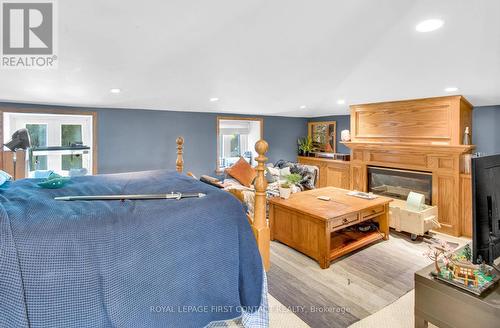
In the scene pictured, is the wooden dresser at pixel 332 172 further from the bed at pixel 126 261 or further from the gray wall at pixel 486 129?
the bed at pixel 126 261

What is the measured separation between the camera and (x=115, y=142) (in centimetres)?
425

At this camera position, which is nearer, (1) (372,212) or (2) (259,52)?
(2) (259,52)

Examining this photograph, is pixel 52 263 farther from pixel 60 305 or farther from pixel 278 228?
pixel 278 228

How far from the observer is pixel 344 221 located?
3107mm

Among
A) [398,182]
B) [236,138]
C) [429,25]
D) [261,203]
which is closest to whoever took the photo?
[261,203]

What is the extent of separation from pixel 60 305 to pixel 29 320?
120 mm

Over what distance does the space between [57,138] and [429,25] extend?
4.85 metres

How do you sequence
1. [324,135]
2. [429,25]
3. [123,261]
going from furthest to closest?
1. [324,135]
2. [429,25]
3. [123,261]

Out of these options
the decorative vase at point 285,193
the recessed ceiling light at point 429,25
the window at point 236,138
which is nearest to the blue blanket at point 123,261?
the decorative vase at point 285,193

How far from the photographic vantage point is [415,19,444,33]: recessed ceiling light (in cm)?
241

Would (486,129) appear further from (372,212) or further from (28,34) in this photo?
(28,34)

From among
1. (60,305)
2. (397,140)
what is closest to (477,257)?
(60,305)

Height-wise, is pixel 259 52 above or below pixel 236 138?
above

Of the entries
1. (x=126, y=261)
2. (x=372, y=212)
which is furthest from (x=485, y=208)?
(x=372, y=212)
